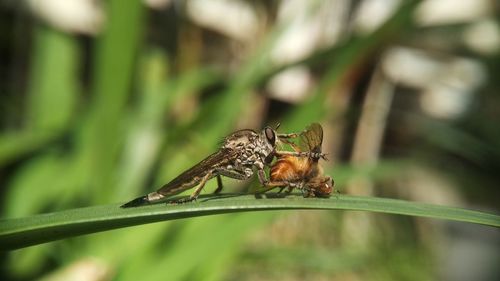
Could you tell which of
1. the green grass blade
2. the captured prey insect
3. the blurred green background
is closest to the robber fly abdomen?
the captured prey insect

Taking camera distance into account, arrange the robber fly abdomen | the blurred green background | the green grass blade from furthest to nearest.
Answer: the blurred green background, the robber fly abdomen, the green grass blade

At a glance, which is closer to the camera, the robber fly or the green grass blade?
the green grass blade

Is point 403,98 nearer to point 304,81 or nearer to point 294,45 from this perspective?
point 294,45

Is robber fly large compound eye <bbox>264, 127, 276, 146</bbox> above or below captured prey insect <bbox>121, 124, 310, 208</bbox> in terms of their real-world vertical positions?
above

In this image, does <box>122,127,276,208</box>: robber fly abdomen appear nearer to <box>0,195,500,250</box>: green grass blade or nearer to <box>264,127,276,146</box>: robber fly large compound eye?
<box>264,127,276,146</box>: robber fly large compound eye

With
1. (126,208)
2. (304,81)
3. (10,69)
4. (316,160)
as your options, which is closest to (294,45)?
(304,81)

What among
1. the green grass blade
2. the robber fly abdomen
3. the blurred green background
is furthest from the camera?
the blurred green background

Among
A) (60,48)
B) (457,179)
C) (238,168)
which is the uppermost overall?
(60,48)

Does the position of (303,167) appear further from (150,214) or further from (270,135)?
(150,214)
